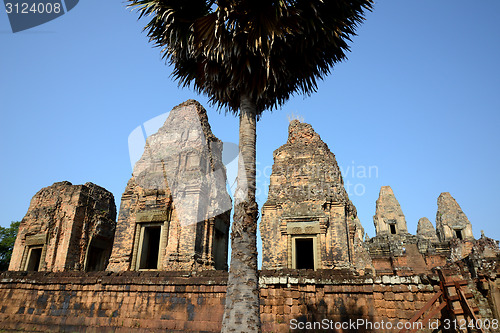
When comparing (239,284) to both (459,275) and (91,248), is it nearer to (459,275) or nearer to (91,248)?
(459,275)

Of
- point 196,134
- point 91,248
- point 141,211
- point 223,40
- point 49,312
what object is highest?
point 196,134

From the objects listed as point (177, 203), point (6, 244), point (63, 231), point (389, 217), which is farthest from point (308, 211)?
point (6, 244)

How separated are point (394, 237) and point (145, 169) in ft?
81.8

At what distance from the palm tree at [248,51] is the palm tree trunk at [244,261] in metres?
0.02

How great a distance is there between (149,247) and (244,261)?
971 cm

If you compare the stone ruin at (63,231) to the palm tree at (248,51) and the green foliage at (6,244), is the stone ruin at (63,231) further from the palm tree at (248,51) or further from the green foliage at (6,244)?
the green foliage at (6,244)

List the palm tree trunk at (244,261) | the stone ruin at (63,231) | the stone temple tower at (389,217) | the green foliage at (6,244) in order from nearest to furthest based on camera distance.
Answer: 1. the palm tree trunk at (244,261)
2. the stone ruin at (63,231)
3. the green foliage at (6,244)
4. the stone temple tower at (389,217)

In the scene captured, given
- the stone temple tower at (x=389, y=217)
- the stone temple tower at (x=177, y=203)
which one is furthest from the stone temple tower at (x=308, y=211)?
the stone temple tower at (x=389, y=217)

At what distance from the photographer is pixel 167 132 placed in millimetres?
14617

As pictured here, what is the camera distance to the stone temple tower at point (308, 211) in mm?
13336

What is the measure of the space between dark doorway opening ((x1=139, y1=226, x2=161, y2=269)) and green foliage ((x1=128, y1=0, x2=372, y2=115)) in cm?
848

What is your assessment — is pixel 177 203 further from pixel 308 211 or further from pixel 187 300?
pixel 308 211

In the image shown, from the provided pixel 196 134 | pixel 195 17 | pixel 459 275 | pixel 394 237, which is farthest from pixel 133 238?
pixel 394 237

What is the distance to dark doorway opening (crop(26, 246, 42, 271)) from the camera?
16031 millimetres
